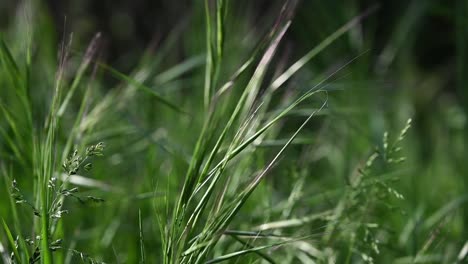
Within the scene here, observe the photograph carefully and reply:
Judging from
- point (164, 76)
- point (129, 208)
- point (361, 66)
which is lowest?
point (129, 208)

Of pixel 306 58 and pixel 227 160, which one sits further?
pixel 306 58

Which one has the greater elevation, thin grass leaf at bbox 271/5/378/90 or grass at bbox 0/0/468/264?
thin grass leaf at bbox 271/5/378/90

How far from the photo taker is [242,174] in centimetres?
136

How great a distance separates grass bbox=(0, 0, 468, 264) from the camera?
101cm

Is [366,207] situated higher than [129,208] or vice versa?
[366,207]

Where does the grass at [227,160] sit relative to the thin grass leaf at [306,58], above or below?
below

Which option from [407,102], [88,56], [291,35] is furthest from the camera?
[291,35]

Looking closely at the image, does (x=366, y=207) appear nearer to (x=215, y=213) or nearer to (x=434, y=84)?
(x=215, y=213)

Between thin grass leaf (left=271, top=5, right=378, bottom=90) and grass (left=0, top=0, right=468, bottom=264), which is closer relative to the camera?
grass (left=0, top=0, right=468, bottom=264)

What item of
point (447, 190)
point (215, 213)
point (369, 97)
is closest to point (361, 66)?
point (369, 97)

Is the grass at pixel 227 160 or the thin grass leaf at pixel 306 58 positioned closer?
the grass at pixel 227 160

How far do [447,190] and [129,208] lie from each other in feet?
3.52

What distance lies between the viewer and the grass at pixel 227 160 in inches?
39.8

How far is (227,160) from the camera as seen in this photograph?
967 millimetres
